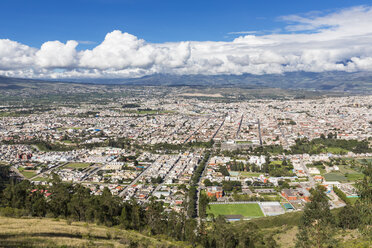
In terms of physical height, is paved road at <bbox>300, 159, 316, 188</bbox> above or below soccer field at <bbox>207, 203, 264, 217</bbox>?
above

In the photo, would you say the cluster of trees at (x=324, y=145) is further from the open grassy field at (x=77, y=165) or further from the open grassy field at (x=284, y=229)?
the open grassy field at (x=77, y=165)

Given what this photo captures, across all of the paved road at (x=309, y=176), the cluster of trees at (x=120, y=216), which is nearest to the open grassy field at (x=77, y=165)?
the cluster of trees at (x=120, y=216)

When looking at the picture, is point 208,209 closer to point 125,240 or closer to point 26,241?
point 125,240

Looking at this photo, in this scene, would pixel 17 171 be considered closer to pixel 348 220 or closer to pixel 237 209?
pixel 237 209

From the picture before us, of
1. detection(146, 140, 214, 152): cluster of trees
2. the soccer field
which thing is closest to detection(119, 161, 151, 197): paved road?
detection(146, 140, 214, 152): cluster of trees

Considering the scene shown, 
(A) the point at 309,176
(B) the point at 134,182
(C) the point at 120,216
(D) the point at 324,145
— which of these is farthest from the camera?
(D) the point at 324,145

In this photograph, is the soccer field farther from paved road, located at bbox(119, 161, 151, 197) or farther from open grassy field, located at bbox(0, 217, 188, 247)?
open grassy field, located at bbox(0, 217, 188, 247)

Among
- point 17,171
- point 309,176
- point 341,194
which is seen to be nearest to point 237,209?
point 341,194

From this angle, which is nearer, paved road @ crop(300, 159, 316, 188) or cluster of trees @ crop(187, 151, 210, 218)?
cluster of trees @ crop(187, 151, 210, 218)

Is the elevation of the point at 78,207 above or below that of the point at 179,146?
above
